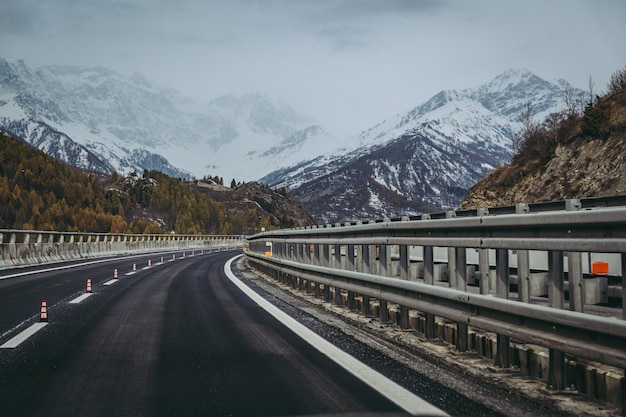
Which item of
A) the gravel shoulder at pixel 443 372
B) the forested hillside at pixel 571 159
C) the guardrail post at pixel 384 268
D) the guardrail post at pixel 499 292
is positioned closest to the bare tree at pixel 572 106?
the forested hillside at pixel 571 159

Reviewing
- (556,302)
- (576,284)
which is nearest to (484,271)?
(556,302)

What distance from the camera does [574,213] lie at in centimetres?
444

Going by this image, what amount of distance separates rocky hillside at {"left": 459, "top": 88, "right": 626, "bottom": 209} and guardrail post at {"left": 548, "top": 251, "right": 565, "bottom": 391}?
108 feet

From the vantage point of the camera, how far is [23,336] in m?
7.16

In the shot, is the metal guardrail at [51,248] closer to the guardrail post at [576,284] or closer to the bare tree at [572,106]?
the guardrail post at [576,284]

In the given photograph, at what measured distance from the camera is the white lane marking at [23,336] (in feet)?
21.6

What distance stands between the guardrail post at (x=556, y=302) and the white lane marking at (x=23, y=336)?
5034 millimetres

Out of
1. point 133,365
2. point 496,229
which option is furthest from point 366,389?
point 133,365

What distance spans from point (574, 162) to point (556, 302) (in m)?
40.8

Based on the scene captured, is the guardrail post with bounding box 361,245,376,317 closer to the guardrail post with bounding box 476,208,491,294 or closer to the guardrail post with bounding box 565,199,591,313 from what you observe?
the guardrail post with bounding box 476,208,491,294

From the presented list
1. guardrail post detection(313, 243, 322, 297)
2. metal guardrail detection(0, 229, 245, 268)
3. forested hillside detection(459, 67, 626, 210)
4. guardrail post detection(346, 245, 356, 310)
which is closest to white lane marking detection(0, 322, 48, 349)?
guardrail post detection(346, 245, 356, 310)

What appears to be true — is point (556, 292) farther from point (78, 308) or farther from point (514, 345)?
point (78, 308)

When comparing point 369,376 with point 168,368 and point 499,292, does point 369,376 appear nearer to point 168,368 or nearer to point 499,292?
point 499,292

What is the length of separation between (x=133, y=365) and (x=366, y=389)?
2149 millimetres
